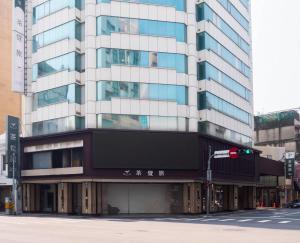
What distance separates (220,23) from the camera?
56.9 m

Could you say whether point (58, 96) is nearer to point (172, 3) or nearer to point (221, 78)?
point (172, 3)

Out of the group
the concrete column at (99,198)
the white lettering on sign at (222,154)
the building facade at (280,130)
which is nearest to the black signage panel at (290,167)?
the building facade at (280,130)

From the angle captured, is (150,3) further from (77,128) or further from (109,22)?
(77,128)

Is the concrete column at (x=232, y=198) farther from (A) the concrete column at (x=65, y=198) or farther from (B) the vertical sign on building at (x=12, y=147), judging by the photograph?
(B) the vertical sign on building at (x=12, y=147)

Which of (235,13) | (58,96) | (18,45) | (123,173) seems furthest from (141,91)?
(235,13)

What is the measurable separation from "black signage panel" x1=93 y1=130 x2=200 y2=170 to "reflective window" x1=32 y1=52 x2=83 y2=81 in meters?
7.62

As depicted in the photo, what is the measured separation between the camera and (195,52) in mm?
51000

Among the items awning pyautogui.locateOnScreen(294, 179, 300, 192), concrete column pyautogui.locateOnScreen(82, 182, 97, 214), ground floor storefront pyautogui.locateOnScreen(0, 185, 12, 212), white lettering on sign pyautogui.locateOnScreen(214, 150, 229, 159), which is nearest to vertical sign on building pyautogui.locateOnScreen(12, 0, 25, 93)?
concrete column pyautogui.locateOnScreen(82, 182, 97, 214)

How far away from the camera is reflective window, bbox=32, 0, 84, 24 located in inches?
1945

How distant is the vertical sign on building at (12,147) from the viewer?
164 ft

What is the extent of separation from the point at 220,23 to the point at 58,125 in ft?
71.0

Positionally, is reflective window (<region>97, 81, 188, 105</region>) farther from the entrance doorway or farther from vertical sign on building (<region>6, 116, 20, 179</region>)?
the entrance doorway

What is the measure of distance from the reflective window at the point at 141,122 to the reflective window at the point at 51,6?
1147 centimetres

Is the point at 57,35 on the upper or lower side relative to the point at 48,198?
upper
